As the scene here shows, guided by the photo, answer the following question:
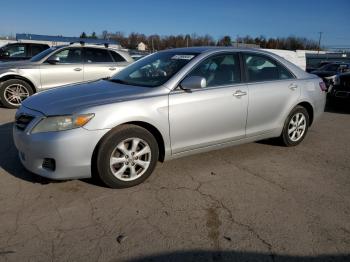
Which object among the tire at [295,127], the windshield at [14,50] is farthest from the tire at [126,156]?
the windshield at [14,50]

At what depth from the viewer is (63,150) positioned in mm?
3492

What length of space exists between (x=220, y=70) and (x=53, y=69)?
18.6 ft

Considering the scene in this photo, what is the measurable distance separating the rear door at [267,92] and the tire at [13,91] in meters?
6.04

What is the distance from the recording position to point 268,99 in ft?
16.3

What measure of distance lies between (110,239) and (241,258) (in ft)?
3.53

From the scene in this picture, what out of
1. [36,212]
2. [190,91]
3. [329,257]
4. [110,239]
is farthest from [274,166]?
[36,212]

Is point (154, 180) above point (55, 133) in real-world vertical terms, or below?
below

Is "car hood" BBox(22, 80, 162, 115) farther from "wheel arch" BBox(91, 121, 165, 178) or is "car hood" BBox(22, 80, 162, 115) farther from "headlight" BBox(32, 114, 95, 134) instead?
"wheel arch" BBox(91, 121, 165, 178)

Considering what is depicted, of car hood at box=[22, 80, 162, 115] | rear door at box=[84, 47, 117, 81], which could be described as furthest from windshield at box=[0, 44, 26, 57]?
car hood at box=[22, 80, 162, 115]

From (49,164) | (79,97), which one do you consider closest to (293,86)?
(79,97)

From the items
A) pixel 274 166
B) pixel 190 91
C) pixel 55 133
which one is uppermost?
pixel 190 91

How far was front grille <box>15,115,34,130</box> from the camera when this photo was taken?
3760 mm

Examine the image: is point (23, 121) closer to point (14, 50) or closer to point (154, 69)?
point (154, 69)

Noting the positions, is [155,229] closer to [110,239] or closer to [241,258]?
[110,239]
